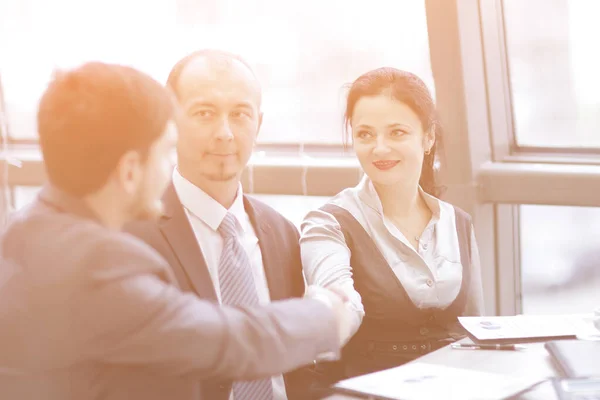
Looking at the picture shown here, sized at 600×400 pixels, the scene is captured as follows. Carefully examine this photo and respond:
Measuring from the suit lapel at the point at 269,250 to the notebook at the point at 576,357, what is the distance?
0.71m

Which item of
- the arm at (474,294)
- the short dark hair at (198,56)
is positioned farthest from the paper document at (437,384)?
the short dark hair at (198,56)

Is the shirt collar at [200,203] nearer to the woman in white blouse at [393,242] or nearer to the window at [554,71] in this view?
the woman in white blouse at [393,242]

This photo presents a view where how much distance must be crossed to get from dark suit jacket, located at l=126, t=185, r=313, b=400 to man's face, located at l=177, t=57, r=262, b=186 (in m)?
0.10

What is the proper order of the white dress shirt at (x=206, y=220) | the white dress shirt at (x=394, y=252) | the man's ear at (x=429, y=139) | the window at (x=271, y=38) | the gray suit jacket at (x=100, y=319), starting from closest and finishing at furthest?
the gray suit jacket at (x=100, y=319) < the white dress shirt at (x=206, y=220) < the white dress shirt at (x=394, y=252) < the man's ear at (x=429, y=139) < the window at (x=271, y=38)

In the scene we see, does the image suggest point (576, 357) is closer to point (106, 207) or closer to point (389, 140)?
point (389, 140)

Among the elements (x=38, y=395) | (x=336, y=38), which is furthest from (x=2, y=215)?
(x=38, y=395)

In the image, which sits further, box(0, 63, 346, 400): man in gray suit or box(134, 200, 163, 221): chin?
box(134, 200, 163, 221): chin

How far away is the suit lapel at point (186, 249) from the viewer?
1967mm

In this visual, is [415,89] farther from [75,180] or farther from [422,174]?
[75,180]

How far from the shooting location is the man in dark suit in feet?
6.72

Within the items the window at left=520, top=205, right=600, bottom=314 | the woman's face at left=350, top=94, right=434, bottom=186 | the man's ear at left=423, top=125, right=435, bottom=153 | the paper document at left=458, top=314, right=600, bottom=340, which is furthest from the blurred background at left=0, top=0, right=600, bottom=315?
the paper document at left=458, top=314, right=600, bottom=340

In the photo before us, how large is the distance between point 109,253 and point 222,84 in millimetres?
974

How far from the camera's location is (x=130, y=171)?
1.33 metres

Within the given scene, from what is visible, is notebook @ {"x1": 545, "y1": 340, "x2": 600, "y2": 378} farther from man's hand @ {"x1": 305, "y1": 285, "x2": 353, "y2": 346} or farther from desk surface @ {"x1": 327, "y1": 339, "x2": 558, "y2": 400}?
man's hand @ {"x1": 305, "y1": 285, "x2": 353, "y2": 346}
